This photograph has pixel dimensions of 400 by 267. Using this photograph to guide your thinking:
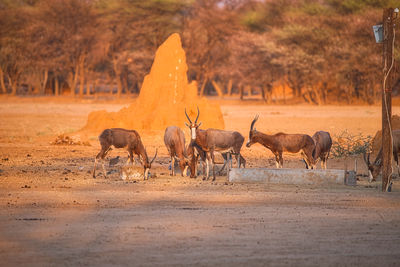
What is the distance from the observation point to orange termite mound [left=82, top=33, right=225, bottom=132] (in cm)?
2164

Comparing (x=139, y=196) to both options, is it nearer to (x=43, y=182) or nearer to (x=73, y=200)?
(x=73, y=200)

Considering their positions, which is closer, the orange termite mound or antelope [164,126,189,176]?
antelope [164,126,189,176]

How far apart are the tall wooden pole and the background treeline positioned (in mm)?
34350

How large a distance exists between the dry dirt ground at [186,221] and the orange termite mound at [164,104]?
755 centimetres

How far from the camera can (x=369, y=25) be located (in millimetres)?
44625

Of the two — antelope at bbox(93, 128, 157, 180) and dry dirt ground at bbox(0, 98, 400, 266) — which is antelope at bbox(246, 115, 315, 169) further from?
antelope at bbox(93, 128, 157, 180)

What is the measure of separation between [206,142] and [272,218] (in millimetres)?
4143

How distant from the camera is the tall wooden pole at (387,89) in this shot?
10.4m

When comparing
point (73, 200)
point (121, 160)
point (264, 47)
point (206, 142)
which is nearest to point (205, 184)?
point (206, 142)

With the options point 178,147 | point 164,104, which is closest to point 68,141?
point 164,104

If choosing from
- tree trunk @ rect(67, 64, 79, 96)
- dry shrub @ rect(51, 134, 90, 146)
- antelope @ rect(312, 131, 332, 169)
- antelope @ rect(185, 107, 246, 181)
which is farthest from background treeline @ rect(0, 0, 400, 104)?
antelope @ rect(185, 107, 246, 181)

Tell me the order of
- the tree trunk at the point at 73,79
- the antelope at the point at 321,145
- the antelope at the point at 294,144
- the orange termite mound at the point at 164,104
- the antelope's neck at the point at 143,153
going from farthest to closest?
the tree trunk at the point at 73,79 < the orange termite mound at the point at 164,104 < the antelope at the point at 321,145 < the antelope at the point at 294,144 < the antelope's neck at the point at 143,153

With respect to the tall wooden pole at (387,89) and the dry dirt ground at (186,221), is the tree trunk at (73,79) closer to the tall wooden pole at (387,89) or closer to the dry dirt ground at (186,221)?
the dry dirt ground at (186,221)

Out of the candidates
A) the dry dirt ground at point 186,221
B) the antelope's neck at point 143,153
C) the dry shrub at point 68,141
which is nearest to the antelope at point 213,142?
the dry dirt ground at point 186,221
